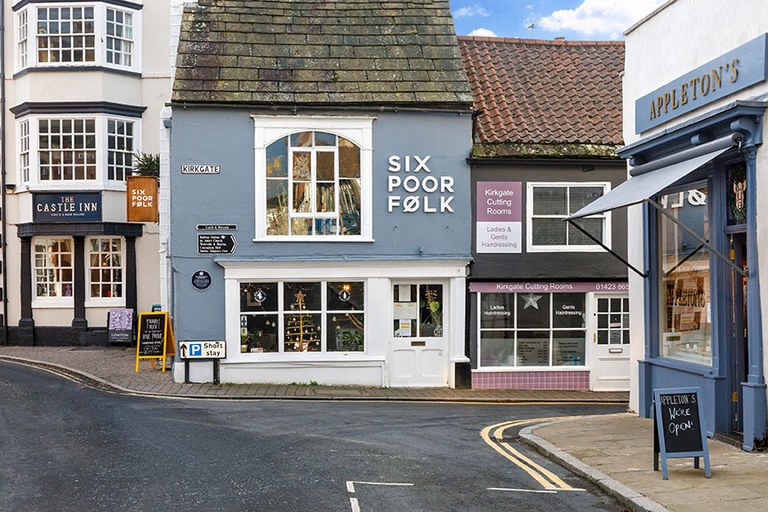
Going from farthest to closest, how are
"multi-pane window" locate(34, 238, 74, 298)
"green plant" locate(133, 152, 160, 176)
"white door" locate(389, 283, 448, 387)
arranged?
"multi-pane window" locate(34, 238, 74, 298) < "green plant" locate(133, 152, 160, 176) < "white door" locate(389, 283, 448, 387)

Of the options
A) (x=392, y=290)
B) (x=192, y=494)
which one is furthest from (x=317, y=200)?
(x=192, y=494)

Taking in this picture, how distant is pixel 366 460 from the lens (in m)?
9.87

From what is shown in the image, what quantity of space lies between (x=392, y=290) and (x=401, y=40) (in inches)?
225

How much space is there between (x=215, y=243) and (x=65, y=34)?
33.2ft

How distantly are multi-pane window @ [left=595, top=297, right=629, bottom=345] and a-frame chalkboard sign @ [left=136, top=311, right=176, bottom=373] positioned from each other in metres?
9.34

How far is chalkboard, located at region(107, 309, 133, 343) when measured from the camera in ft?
77.7

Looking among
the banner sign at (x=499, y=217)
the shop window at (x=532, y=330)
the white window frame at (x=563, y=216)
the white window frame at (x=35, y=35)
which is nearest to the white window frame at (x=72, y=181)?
the white window frame at (x=35, y=35)

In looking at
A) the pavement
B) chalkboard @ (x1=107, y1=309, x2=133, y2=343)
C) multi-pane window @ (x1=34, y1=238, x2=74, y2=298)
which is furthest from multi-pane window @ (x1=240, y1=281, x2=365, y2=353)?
multi-pane window @ (x1=34, y1=238, x2=74, y2=298)

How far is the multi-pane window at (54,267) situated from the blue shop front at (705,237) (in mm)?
16986

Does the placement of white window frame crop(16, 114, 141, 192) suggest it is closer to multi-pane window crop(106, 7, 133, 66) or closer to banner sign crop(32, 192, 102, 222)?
banner sign crop(32, 192, 102, 222)

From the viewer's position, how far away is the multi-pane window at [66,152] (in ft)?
78.2

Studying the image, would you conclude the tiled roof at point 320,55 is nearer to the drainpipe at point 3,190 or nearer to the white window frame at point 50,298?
the drainpipe at point 3,190

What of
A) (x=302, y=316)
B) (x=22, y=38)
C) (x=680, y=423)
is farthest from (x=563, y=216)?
(x=22, y=38)

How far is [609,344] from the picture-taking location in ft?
62.4
